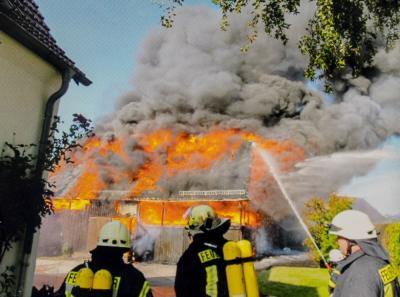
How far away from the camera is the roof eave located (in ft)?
18.5

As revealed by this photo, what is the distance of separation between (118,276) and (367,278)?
1592 millimetres

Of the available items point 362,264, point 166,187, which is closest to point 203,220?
point 362,264

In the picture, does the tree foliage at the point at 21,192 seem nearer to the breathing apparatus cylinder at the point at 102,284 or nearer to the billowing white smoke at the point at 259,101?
the breathing apparatus cylinder at the point at 102,284

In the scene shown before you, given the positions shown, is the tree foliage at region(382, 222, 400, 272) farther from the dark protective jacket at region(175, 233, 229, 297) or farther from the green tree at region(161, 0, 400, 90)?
the dark protective jacket at region(175, 233, 229, 297)

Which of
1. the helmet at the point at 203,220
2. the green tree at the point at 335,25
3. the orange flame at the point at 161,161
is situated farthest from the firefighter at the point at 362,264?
the orange flame at the point at 161,161

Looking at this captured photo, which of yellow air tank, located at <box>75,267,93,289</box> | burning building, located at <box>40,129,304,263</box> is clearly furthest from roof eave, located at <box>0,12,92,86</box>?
burning building, located at <box>40,129,304,263</box>

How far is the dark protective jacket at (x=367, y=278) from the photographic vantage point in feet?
7.49

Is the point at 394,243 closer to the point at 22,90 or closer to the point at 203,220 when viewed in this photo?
the point at 203,220

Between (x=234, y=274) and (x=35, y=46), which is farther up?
(x=35, y=46)

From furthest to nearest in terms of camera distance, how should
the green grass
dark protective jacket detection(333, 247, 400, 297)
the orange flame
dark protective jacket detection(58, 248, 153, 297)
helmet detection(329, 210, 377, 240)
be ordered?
the orange flame, the green grass, helmet detection(329, 210, 377, 240), dark protective jacket detection(58, 248, 153, 297), dark protective jacket detection(333, 247, 400, 297)

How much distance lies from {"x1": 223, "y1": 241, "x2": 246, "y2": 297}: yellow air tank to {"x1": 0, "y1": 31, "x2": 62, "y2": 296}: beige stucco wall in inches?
170

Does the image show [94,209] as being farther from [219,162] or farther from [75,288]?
[75,288]

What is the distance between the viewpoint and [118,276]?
8.27ft

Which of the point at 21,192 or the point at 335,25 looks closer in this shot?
the point at 21,192
